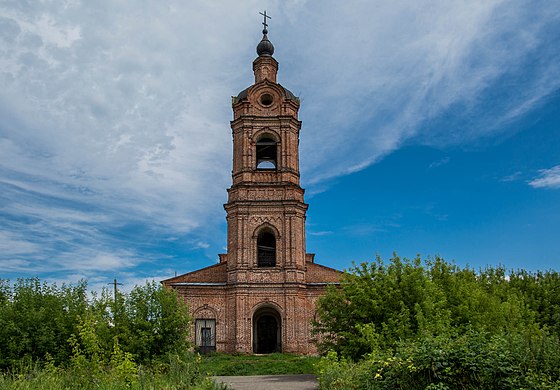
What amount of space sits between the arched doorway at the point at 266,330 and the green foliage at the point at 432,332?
1172 cm

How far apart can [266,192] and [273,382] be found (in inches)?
571

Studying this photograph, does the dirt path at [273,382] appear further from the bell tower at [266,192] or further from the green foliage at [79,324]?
the bell tower at [266,192]

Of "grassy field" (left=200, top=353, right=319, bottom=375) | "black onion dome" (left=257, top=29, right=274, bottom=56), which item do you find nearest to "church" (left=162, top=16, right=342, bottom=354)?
"grassy field" (left=200, top=353, right=319, bottom=375)

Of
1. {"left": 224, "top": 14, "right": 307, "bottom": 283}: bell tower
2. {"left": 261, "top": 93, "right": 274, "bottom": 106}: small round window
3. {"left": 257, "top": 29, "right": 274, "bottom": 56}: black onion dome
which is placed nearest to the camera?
{"left": 224, "top": 14, "right": 307, "bottom": 283}: bell tower

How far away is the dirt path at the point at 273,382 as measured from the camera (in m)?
17.5

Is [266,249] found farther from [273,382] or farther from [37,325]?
[37,325]

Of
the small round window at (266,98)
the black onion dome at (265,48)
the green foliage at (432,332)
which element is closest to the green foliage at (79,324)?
the green foliage at (432,332)

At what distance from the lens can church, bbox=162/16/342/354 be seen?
30.3 meters

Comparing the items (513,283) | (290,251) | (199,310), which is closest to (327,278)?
(290,251)

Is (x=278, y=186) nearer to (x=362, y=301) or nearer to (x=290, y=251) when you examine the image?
(x=290, y=251)

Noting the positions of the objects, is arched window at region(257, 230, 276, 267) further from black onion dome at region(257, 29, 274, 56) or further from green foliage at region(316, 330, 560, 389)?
green foliage at region(316, 330, 560, 389)

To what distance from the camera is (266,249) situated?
32344 millimetres

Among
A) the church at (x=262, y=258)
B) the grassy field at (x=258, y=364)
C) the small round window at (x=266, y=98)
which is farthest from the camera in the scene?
the small round window at (x=266, y=98)

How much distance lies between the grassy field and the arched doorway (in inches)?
129
